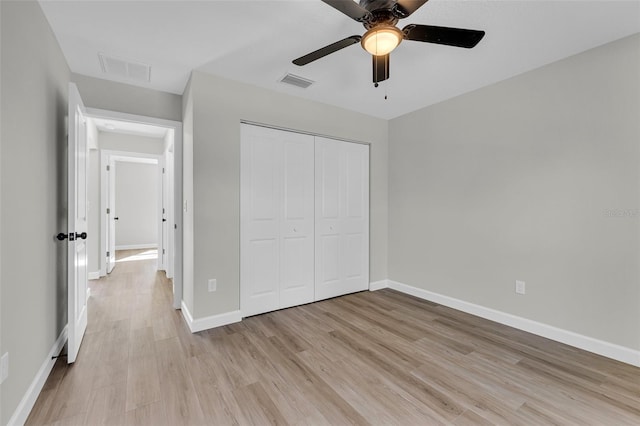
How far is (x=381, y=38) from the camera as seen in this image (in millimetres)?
1605

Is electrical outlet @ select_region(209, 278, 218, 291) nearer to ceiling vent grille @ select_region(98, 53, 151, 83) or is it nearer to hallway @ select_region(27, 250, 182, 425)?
hallway @ select_region(27, 250, 182, 425)

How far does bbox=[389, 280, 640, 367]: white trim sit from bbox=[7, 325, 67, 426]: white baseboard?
3649 mm

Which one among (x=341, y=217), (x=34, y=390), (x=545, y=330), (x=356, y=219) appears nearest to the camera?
(x=34, y=390)

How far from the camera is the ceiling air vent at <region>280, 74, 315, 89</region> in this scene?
2.85 m

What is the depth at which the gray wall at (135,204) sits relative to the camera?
773 cm

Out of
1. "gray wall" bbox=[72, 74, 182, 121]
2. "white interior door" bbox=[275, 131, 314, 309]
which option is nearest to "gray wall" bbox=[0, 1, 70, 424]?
"gray wall" bbox=[72, 74, 182, 121]

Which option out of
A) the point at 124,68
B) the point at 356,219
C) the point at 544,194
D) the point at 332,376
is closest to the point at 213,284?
the point at 332,376

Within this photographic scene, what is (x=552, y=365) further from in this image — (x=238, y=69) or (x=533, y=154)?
(x=238, y=69)

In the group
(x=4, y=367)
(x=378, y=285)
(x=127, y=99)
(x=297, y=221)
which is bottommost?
(x=378, y=285)

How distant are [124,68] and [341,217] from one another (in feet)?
9.22

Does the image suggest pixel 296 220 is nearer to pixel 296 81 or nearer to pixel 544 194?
pixel 296 81

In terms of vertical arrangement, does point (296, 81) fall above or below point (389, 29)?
above

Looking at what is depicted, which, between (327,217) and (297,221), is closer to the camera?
(297,221)

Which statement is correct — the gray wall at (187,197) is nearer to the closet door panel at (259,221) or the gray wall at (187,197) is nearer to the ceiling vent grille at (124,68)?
the ceiling vent grille at (124,68)
